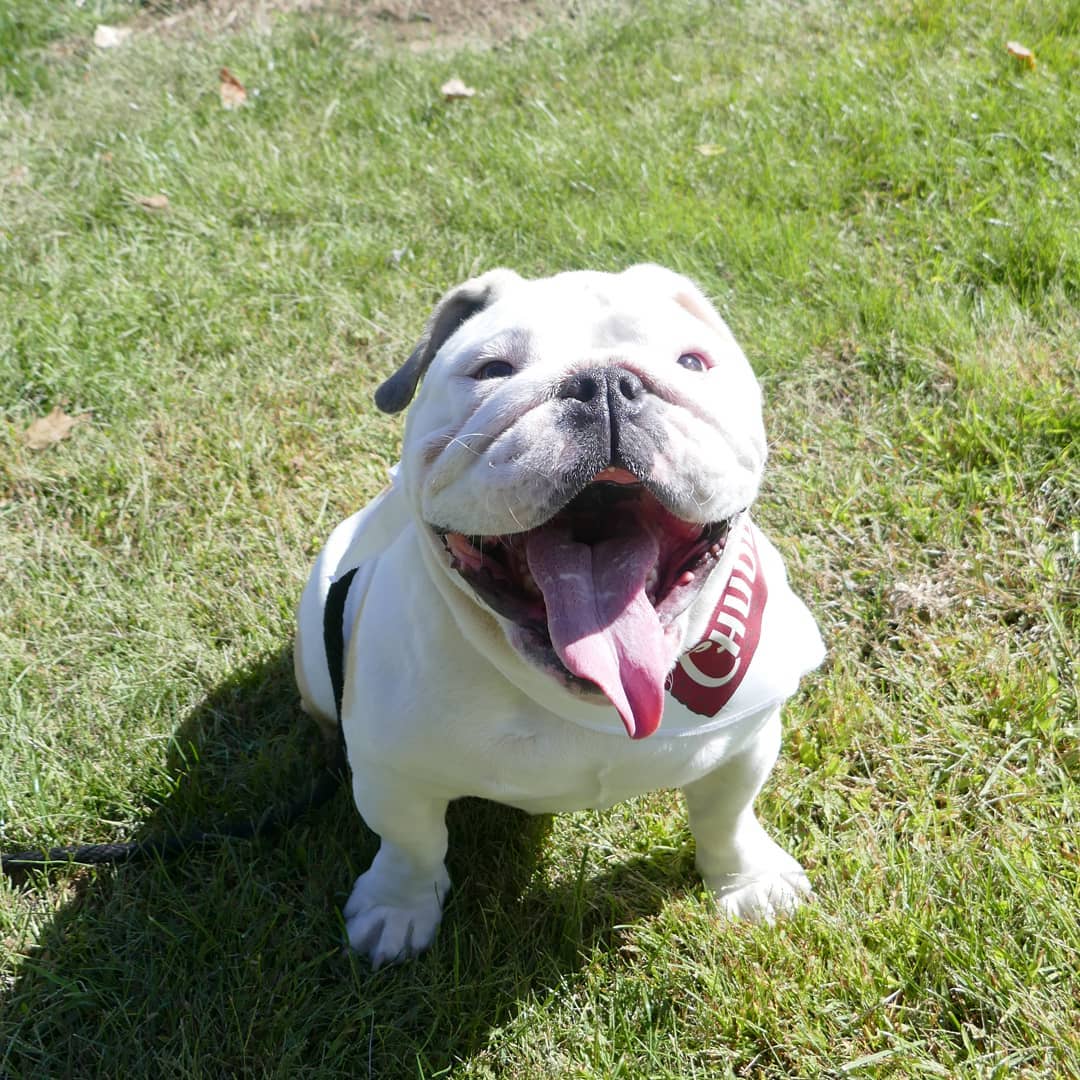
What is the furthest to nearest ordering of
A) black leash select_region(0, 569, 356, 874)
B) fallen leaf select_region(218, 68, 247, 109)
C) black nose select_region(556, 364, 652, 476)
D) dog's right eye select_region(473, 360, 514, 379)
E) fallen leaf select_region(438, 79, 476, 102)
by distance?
fallen leaf select_region(218, 68, 247, 109), fallen leaf select_region(438, 79, 476, 102), black leash select_region(0, 569, 356, 874), dog's right eye select_region(473, 360, 514, 379), black nose select_region(556, 364, 652, 476)

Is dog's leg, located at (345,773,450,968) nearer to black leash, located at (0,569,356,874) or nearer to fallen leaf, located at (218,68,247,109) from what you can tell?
black leash, located at (0,569,356,874)

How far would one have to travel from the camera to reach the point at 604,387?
6.10 feet

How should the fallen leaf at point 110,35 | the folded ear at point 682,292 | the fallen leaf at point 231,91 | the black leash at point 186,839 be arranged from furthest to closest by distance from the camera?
the fallen leaf at point 110,35 < the fallen leaf at point 231,91 < the black leash at point 186,839 < the folded ear at point 682,292

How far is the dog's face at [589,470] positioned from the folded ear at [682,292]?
6 centimetres

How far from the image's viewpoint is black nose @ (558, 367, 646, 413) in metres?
1.85

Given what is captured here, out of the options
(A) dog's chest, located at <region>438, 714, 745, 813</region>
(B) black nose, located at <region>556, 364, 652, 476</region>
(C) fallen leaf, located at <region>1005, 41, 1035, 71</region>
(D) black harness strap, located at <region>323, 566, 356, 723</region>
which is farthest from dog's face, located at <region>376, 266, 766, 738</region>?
(C) fallen leaf, located at <region>1005, 41, 1035, 71</region>

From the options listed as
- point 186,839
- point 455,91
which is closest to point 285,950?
point 186,839

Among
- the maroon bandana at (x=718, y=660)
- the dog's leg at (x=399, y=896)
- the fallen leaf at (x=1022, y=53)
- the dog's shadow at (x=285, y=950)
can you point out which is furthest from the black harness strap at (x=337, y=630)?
the fallen leaf at (x=1022, y=53)

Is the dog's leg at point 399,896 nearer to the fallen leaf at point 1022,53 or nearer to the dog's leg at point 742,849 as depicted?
the dog's leg at point 742,849

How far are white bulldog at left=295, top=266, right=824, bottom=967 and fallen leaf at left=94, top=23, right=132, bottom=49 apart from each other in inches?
202

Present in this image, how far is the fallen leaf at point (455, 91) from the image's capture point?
5.58 meters

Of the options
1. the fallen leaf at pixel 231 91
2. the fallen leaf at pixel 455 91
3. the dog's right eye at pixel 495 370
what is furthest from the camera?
the fallen leaf at pixel 231 91

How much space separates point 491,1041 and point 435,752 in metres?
0.77

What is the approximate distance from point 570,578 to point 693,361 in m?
0.51
